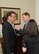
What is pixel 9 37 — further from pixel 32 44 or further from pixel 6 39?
pixel 32 44

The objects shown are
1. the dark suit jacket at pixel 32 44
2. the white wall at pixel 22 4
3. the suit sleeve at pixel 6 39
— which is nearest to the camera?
the dark suit jacket at pixel 32 44

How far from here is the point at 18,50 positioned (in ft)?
11.4

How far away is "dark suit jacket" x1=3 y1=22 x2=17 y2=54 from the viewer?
308cm

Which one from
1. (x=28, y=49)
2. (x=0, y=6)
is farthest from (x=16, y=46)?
(x=0, y=6)

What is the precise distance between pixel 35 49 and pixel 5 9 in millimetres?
2486

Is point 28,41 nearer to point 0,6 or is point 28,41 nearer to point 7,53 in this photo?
point 7,53

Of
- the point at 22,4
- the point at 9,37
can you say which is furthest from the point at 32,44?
the point at 22,4

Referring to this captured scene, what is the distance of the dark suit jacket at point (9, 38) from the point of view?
308 centimetres

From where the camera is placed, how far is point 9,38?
3.09m

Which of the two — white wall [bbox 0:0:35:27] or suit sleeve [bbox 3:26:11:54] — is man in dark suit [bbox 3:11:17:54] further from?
white wall [bbox 0:0:35:27]

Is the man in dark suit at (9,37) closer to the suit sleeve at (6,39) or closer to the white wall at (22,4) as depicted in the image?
the suit sleeve at (6,39)

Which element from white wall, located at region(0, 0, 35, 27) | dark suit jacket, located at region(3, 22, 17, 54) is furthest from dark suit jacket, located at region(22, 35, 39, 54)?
white wall, located at region(0, 0, 35, 27)

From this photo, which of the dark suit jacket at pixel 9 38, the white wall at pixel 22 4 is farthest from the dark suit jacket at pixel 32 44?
the white wall at pixel 22 4

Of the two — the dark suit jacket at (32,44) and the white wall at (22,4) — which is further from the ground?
the white wall at (22,4)
